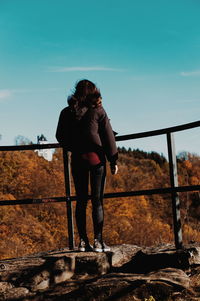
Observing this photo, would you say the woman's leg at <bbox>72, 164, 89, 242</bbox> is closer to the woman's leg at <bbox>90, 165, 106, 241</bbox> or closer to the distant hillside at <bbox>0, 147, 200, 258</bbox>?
the woman's leg at <bbox>90, 165, 106, 241</bbox>

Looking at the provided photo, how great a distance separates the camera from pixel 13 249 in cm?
3050

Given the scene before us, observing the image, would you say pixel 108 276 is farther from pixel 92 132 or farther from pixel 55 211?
pixel 55 211

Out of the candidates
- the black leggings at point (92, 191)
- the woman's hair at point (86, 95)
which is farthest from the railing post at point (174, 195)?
the woman's hair at point (86, 95)

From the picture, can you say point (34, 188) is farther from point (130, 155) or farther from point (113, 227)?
point (130, 155)

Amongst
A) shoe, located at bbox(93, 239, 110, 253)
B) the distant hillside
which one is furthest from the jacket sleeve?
the distant hillside

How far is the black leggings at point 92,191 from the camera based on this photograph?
3793 millimetres

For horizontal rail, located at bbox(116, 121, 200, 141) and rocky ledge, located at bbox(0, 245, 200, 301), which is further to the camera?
horizontal rail, located at bbox(116, 121, 200, 141)

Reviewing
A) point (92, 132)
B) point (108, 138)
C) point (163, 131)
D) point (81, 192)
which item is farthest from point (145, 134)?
point (81, 192)

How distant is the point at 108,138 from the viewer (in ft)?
12.3

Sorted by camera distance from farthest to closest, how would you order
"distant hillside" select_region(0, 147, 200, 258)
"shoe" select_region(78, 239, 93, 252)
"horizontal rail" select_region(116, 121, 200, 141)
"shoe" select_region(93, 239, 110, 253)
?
1. "distant hillside" select_region(0, 147, 200, 258)
2. "shoe" select_region(78, 239, 93, 252)
3. "shoe" select_region(93, 239, 110, 253)
4. "horizontal rail" select_region(116, 121, 200, 141)

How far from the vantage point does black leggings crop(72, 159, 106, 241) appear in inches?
149

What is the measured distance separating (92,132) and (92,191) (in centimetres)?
59

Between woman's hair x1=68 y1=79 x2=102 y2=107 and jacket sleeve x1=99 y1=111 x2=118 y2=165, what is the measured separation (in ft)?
0.56

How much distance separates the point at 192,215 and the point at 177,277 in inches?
1801
